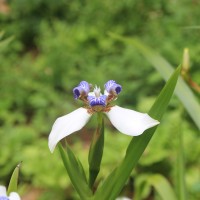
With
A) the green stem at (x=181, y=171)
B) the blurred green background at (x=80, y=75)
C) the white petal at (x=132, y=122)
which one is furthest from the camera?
the blurred green background at (x=80, y=75)

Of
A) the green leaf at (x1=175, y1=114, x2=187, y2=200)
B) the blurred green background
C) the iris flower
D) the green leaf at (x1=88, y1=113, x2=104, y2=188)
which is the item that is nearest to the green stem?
the green leaf at (x1=175, y1=114, x2=187, y2=200)

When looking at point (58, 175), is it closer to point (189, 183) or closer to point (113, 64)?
point (189, 183)

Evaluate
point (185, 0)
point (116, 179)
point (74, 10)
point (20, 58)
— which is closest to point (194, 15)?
point (185, 0)

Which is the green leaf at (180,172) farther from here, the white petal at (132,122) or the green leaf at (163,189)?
the white petal at (132,122)

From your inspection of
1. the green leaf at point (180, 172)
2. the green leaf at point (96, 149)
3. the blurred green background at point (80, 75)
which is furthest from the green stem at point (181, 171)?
the blurred green background at point (80, 75)

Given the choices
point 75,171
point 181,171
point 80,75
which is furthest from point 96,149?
point 80,75

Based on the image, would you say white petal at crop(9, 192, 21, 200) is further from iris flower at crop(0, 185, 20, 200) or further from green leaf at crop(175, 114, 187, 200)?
green leaf at crop(175, 114, 187, 200)

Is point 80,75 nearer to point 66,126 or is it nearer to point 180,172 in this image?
point 180,172

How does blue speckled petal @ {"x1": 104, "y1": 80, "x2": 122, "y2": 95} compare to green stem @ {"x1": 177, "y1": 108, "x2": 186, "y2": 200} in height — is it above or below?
above
